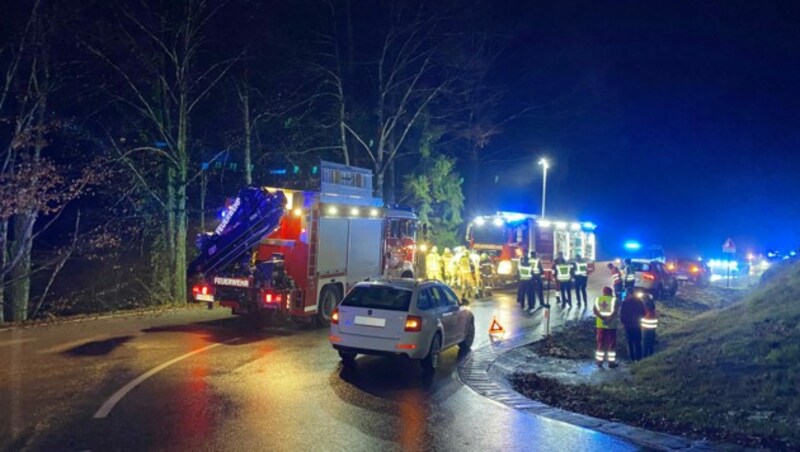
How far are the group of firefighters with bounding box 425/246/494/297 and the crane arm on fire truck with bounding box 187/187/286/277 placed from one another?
8.24 metres

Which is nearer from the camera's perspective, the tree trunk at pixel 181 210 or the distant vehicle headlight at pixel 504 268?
the tree trunk at pixel 181 210

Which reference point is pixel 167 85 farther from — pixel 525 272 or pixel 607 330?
pixel 607 330

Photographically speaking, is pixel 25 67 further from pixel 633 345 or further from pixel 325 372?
pixel 633 345

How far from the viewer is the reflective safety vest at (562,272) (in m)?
20.9

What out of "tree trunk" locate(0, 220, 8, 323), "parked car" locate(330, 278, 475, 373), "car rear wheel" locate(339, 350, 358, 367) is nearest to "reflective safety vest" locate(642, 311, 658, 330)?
"parked car" locate(330, 278, 475, 373)

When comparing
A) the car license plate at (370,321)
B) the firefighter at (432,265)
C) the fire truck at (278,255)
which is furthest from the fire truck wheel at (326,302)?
the firefighter at (432,265)

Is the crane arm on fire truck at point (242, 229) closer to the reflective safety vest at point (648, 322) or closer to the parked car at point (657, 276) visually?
the reflective safety vest at point (648, 322)

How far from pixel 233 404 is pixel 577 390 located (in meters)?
4.89

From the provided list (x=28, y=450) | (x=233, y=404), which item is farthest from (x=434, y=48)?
(x=28, y=450)

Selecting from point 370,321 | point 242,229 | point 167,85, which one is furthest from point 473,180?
point 370,321

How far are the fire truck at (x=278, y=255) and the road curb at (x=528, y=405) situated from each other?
4003 mm

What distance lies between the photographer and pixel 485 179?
151ft

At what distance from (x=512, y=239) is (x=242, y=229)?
1499cm

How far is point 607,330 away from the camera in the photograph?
38.9ft
